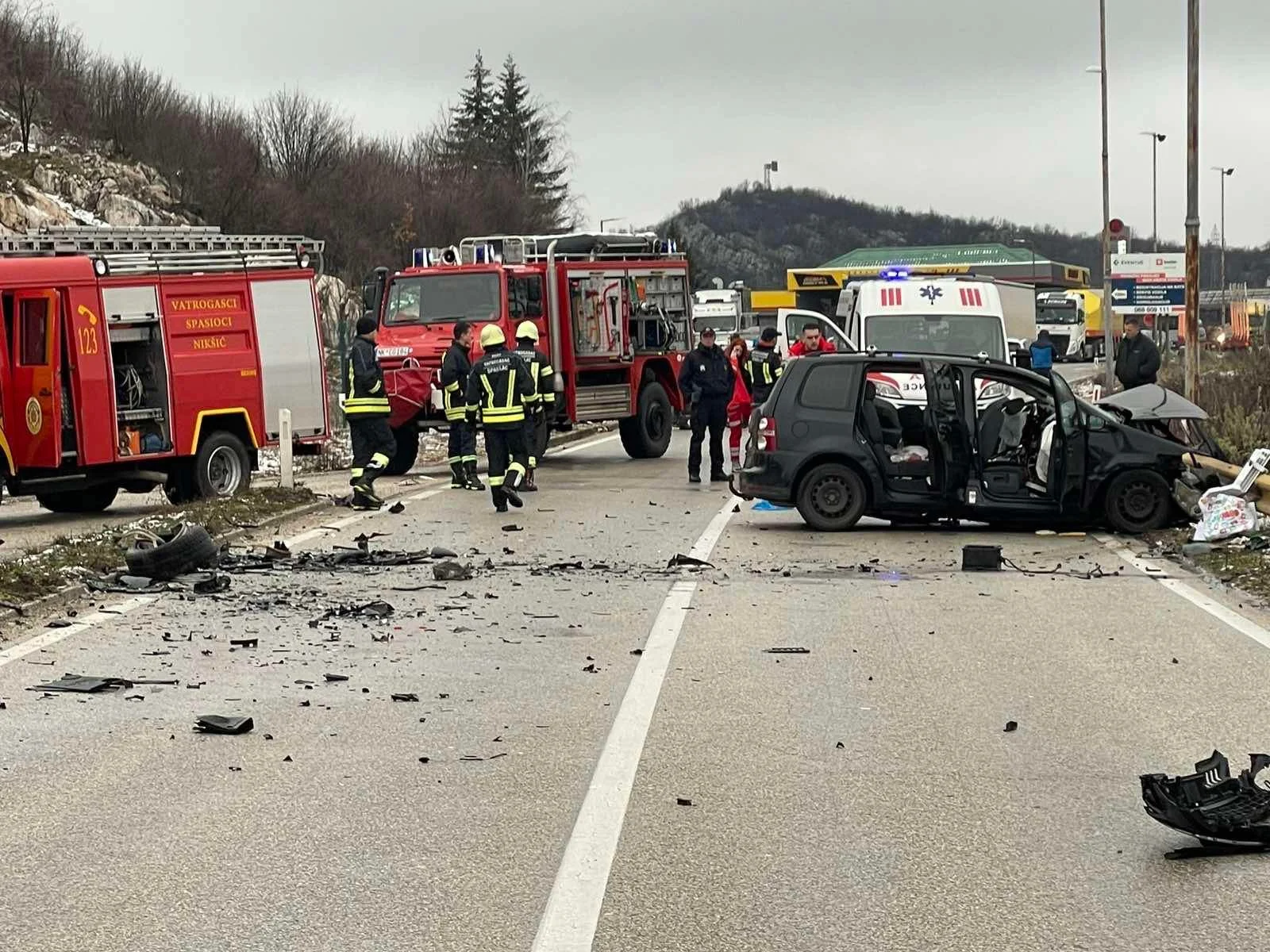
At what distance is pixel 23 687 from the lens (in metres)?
8.74

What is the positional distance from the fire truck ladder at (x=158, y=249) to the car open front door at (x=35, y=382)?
67cm

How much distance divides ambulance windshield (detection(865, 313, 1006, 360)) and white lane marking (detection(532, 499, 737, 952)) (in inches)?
580

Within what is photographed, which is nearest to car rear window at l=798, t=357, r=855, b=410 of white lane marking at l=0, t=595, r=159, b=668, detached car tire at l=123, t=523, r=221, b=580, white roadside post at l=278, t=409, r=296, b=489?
detached car tire at l=123, t=523, r=221, b=580

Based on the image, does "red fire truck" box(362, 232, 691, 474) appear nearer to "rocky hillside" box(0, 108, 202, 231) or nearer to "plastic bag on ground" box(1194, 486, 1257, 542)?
"plastic bag on ground" box(1194, 486, 1257, 542)

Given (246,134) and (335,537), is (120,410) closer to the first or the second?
(335,537)

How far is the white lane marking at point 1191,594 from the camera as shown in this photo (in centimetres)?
1043

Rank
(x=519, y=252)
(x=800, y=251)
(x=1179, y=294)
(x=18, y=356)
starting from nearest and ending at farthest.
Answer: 1. (x=18, y=356)
2. (x=519, y=252)
3. (x=1179, y=294)
4. (x=800, y=251)

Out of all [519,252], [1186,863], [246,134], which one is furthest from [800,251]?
[1186,863]

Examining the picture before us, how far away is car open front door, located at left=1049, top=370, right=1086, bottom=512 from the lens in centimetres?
1538

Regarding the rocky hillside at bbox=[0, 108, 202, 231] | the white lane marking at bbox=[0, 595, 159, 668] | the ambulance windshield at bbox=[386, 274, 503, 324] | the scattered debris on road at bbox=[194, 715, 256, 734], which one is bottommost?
the white lane marking at bbox=[0, 595, 159, 668]

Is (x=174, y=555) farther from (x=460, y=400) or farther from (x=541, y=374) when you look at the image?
(x=460, y=400)

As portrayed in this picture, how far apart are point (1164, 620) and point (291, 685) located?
5.27 meters

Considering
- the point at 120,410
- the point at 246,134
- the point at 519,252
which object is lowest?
the point at 120,410

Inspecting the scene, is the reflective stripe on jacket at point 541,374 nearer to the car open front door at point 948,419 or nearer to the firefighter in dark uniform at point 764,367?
the firefighter in dark uniform at point 764,367
